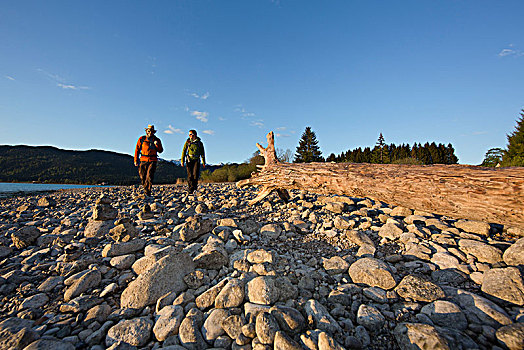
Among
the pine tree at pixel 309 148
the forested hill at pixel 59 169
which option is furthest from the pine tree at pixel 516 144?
the forested hill at pixel 59 169

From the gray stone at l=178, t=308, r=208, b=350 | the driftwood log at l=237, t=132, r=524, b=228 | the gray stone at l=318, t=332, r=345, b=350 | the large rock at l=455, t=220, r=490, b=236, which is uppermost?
the driftwood log at l=237, t=132, r=524, b=228

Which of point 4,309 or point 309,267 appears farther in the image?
point 309,267

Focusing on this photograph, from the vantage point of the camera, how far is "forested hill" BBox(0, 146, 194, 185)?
3255 centimetres

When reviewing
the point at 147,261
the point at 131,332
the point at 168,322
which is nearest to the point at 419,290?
the point at 168,322

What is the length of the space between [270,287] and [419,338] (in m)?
1.23

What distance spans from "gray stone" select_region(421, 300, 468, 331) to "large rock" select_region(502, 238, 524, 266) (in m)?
1.31

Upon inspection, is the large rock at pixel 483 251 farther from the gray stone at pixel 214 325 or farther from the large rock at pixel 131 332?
the large rock at pixel 131 332

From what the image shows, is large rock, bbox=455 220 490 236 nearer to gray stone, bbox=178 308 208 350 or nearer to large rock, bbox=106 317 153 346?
gray stone, bbox=178 308 208 350

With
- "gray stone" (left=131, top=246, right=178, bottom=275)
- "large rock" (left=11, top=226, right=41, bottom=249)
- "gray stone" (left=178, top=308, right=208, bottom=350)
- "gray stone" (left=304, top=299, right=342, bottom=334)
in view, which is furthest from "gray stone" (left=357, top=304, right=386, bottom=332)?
"large rock" (left=11, top=226, right=41, bottom=249)

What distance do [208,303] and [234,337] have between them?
501 millimetres

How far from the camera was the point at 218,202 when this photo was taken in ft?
19.8

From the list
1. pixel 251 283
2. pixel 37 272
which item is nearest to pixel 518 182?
pixel 251 283

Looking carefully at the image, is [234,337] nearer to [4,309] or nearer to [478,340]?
[478,340]

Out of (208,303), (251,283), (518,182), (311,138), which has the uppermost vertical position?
(311,138)
